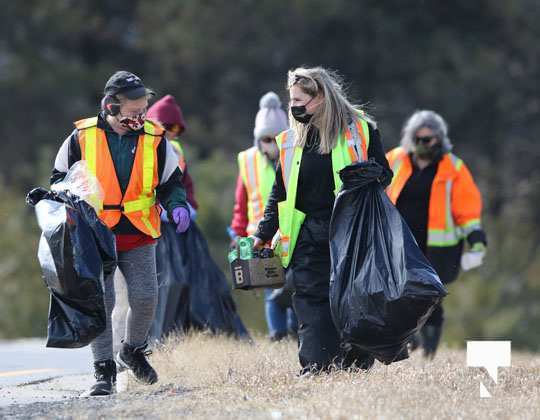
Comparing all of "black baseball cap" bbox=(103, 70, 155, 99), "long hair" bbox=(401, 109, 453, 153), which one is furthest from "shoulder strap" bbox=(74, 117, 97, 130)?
"long hair" bbox=(401, 109, 453, 153)

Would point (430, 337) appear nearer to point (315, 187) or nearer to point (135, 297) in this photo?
point (315, 187)

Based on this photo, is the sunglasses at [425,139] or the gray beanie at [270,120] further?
the sunglasses at [425,139]

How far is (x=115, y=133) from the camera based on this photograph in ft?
23.6

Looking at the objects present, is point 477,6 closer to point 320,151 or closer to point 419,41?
point 419,41

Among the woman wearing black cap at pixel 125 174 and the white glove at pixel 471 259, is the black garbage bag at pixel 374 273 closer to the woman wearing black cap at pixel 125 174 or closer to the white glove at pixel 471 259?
the woman wearing black cap at pixel 125 174

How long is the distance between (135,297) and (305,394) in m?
1.38

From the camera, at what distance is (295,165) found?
724 centimetres

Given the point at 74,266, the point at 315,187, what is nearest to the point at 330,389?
the point at 315,187

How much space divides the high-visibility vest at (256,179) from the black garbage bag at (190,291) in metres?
0.42

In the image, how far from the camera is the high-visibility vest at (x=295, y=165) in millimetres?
7137

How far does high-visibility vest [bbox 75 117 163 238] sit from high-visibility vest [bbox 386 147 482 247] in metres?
3.23

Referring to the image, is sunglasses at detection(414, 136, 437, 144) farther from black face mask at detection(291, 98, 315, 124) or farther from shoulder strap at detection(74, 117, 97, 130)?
shoulder strap at detection(74, 117, 97, 130)

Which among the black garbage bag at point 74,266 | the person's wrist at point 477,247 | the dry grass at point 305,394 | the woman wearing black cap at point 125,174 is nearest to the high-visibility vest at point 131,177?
the woman wearing black cap at point 125,174

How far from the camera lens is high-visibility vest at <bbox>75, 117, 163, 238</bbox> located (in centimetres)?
709
